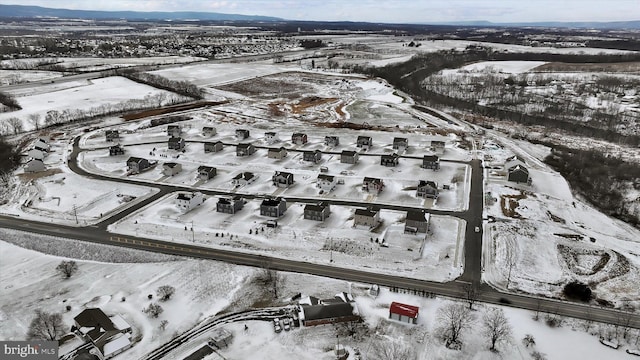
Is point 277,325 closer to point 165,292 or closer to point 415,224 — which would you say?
point 165,292

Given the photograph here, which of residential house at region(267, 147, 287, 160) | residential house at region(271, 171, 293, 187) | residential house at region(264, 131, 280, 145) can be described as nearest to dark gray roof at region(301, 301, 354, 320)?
residential house at region(271, 171, 293, 187)

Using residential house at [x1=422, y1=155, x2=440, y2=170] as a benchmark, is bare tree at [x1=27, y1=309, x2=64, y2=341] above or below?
below

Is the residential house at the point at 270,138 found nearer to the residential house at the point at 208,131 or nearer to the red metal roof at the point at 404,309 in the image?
the residential house at the point at 208,131

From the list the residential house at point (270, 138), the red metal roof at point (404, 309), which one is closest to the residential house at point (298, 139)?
the residential house at point (270, 138)

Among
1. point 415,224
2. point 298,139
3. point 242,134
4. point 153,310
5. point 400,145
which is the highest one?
point 242,134

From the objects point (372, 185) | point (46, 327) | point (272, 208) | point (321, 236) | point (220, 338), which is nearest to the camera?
point (220, 338)

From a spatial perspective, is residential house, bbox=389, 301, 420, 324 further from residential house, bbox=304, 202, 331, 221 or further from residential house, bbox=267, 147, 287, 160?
residential house, bbox=267, 147, 287, 160

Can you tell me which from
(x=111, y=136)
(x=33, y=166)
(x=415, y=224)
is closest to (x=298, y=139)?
(x=111, y=136)
